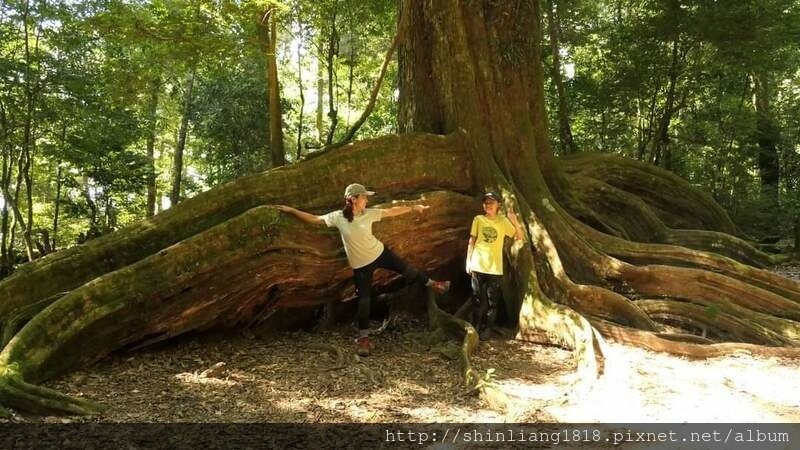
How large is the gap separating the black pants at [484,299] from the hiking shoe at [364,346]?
120 cm

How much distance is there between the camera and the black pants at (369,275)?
218 inches

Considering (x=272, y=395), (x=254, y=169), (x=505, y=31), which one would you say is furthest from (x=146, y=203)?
(x=272, y=395)

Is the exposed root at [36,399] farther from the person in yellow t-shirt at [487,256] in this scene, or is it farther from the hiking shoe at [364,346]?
the person in yellow t-shirt at [487,256]

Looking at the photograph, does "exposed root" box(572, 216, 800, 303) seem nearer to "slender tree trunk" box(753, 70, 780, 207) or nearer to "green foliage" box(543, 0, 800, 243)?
"green foliage" box(543, 0, 800, 243)

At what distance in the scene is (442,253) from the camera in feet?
21.7

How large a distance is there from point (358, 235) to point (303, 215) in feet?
1.89

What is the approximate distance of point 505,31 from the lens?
754 cm

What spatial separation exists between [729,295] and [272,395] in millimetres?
5005

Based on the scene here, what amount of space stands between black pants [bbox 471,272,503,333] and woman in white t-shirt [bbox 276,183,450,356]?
702mm

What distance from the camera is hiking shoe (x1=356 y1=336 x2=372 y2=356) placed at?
5371 mm

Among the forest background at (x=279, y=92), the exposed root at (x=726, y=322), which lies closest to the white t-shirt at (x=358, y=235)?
the exposed root at (x=726, y=322)

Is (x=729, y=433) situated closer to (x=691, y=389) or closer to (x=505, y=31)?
(x=691, y=389)

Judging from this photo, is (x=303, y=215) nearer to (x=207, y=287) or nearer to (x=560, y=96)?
(x=207, y=287)

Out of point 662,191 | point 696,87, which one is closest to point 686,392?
point 662,191
